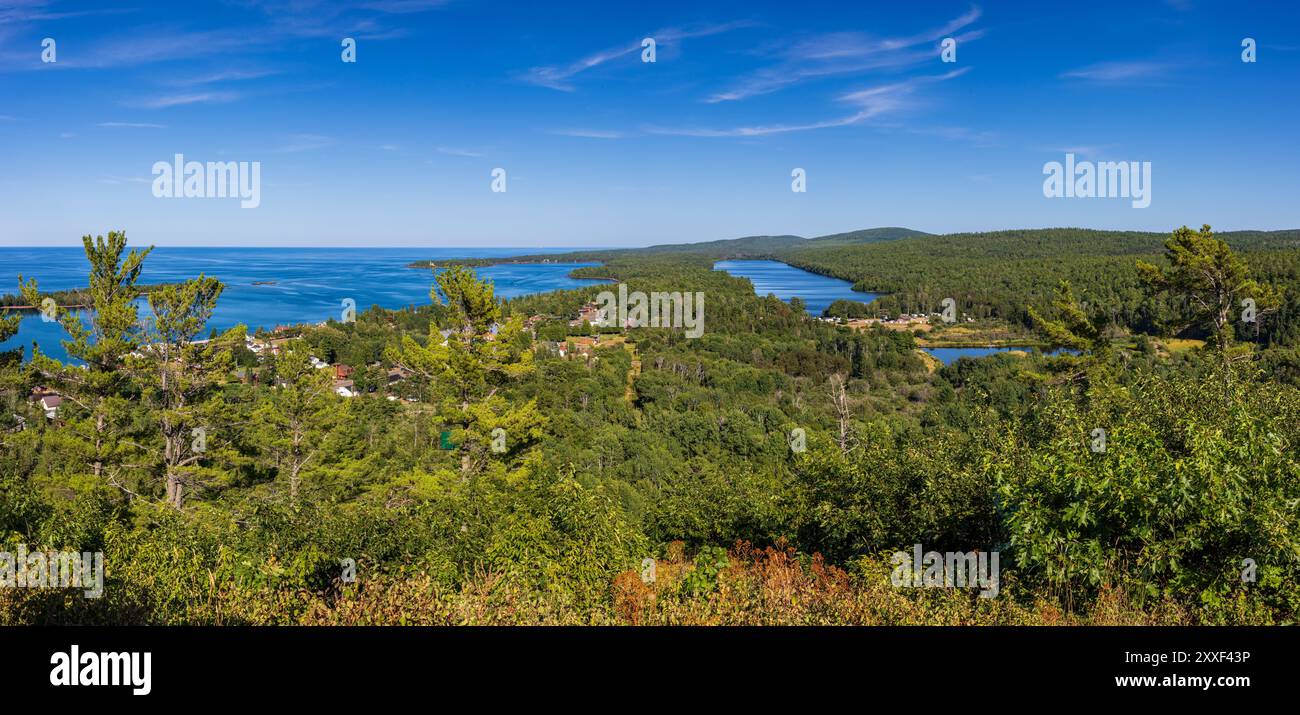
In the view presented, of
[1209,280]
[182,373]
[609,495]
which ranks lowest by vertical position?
[609,495]

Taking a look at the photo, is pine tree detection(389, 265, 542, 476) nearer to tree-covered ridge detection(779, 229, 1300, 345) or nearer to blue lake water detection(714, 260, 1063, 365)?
tree-covered ridge detection(779, 229, 1300, 345)

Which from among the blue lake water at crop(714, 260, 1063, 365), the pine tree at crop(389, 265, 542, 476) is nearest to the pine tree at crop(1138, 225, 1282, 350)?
the pine tree at crop(389, 265, 542, 476)

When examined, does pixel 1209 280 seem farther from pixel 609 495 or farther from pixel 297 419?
pixel 297 419

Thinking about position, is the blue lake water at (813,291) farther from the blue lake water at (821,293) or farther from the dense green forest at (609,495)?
the dense green forest at (609,495)

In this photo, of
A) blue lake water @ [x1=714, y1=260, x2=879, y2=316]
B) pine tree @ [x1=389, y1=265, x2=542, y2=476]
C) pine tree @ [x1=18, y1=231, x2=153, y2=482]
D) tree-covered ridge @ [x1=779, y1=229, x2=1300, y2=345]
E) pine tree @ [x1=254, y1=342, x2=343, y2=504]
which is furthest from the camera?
blue lake water @ [x1=714, y1=260, x2=879, y2=316]

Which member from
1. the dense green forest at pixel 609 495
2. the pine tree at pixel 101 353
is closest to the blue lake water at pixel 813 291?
the dense green forest at pixel 609 495

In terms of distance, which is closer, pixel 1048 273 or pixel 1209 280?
pixel 1209 280

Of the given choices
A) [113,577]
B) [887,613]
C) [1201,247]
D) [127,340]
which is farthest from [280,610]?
[1201,247]

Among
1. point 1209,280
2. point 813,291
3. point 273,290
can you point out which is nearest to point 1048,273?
point 813,291
